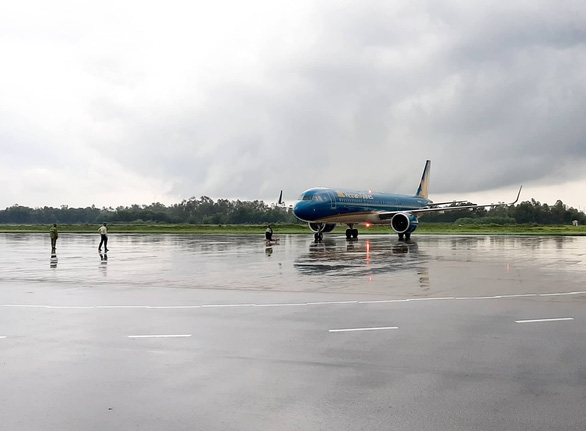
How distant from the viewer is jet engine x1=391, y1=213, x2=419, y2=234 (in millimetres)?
45875

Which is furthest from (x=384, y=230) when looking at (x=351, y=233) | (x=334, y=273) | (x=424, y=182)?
(x=334, y=273)

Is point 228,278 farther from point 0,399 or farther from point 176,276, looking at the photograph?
point 0,399

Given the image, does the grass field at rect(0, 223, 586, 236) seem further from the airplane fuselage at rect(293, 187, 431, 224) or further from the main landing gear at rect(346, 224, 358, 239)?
the main landing gear at rect(346, 224, 358, 239)

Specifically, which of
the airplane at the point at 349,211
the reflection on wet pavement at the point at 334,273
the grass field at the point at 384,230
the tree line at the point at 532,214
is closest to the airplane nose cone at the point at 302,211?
the airplane at the point at 349,211

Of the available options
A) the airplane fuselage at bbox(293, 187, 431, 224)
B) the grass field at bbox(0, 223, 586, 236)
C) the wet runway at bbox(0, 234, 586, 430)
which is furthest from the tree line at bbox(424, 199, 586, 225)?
the wet runway at bbox(0, 234, 586, 430)

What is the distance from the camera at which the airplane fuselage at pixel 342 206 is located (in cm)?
4412

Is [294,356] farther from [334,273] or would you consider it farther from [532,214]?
[532,214]

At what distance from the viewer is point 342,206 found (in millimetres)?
46125

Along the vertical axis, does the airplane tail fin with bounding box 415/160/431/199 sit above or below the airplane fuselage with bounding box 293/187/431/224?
above

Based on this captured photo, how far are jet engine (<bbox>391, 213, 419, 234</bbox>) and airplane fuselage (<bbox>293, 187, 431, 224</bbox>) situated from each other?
10.1 ft

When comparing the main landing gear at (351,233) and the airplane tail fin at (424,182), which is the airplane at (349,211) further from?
the airplane tail fin at (424,182)

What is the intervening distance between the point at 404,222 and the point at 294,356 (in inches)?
1568

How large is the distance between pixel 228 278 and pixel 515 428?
14.1 meters

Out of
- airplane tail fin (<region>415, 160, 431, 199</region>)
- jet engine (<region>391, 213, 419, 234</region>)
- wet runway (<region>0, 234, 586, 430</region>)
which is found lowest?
wet runway (<region>0, 234, 586, 430</region>)
